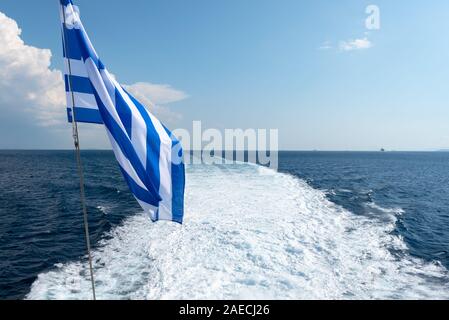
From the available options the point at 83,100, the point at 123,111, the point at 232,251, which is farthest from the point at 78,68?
the point at 232,251

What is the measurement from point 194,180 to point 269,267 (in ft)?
67.6

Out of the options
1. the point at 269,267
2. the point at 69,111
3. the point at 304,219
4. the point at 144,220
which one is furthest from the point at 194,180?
the point at 69,111

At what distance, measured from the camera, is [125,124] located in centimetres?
568

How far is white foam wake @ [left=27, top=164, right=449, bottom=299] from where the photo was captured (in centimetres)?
856

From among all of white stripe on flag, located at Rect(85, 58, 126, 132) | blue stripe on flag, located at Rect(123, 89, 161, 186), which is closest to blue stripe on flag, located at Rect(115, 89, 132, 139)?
white stripe on flag, located at Rect(85, 58, 126, 132)

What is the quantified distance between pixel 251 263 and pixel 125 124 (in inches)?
258

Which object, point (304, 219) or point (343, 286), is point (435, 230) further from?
point (343, 286)

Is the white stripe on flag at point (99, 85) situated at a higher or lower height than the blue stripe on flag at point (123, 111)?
higher

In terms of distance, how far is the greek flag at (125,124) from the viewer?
550 centimetres

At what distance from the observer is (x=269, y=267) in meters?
9.81

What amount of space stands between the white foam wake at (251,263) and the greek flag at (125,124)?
3524 millimetres

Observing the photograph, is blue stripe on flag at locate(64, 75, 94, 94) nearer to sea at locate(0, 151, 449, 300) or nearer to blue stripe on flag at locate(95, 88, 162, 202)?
blue stripe on flag at locate(95, 88, 162, 202)

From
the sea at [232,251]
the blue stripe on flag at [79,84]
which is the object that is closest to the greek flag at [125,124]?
the blue stripe on flag at [79,84]

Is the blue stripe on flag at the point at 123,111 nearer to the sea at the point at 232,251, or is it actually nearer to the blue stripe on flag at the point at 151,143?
the blue stripe on flag at the point at 151,143
